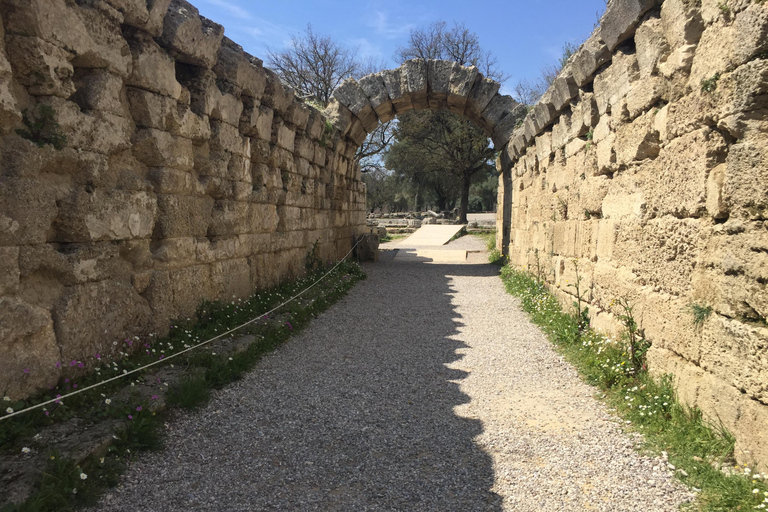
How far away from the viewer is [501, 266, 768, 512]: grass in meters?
2.49

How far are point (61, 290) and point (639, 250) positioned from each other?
438 centimetres

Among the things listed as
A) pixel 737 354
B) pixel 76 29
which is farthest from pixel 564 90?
pixel 76 29

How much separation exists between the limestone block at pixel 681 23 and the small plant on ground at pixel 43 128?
168 inches

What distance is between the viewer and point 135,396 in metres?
3.33

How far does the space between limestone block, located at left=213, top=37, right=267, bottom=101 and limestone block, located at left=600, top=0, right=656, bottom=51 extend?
393 cm

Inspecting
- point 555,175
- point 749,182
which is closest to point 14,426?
point 749,182

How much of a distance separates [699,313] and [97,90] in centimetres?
443

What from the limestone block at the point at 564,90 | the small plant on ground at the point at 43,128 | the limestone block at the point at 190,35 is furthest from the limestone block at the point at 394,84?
the small plant on ground at the point at 43,128

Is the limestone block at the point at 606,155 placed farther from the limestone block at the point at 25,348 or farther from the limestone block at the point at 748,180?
the limestone block at the point at 25,348

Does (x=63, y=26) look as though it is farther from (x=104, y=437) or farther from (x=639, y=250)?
(x=639, y=250)

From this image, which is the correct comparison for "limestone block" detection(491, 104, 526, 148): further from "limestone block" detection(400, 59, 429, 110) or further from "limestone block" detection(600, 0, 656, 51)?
"limestone block" detection(600, 0, 656, 51)

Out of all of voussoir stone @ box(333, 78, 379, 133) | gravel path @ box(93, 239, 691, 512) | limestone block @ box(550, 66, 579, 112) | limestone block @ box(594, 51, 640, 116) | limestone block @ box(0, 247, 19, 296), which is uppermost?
voussoir stone @ box(333, 78, 379, 133)

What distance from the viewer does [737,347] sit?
9.15 ft

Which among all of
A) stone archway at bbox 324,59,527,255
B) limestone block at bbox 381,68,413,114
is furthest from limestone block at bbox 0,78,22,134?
limestone block at bbox 381,68,413,114
